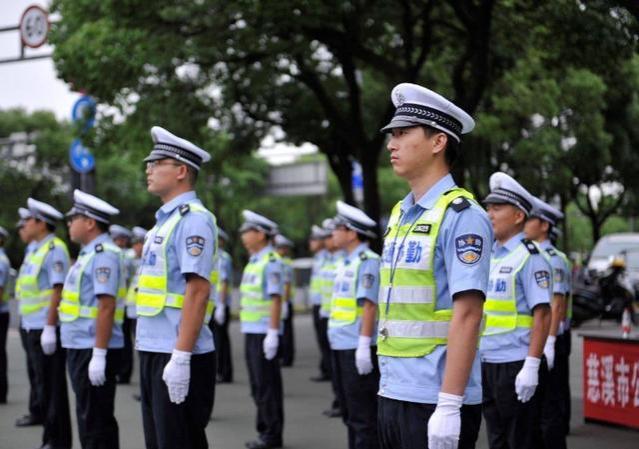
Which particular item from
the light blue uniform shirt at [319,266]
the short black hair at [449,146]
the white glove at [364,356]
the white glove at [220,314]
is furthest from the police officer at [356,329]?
the light blue uniform shirt at [319,266]

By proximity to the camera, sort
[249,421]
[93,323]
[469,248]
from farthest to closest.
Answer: [249,421] → [93,323] → [469,248]

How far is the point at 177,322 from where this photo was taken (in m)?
5.53

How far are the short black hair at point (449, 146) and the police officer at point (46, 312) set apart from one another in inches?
194

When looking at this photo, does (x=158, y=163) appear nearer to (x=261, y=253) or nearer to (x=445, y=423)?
Answer: (x=445, y=423)

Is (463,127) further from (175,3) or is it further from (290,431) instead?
(175,3)

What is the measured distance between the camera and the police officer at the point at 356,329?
784cm

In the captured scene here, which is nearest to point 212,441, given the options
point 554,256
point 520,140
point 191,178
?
point 554,256

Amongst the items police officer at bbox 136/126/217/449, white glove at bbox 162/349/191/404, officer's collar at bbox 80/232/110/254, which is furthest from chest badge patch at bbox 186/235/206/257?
officer's collar at bbox 80/232/110/254

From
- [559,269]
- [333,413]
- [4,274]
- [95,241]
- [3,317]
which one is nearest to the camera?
[95,241]

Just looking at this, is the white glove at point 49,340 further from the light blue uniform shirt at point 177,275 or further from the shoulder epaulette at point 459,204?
the shoulder epaulette at point 459,204

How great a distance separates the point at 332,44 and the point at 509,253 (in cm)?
882

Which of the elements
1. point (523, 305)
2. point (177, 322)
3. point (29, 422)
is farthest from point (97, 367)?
point (29, 422)

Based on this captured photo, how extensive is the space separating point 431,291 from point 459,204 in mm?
358

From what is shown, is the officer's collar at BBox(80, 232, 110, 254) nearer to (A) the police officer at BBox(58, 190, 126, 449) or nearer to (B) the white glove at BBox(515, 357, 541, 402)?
(A) the police officer at BBox(58, 190, 126, 449)
